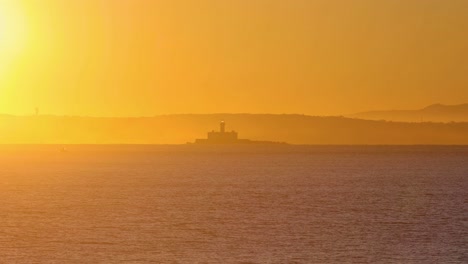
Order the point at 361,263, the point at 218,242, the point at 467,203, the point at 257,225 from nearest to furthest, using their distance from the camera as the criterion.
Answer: the point at 361,263
the point at 218,242
the point at 257,225
the point at 467,203

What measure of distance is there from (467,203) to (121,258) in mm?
63561

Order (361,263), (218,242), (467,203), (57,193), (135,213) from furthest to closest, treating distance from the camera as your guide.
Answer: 1. (57,193)
2. (467,203)
3. (135,213)
4. (218,242)
5. (361,263)

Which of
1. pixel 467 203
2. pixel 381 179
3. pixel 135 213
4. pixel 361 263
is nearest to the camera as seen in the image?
pixel 361 263

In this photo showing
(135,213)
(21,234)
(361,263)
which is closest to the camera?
(361,263)

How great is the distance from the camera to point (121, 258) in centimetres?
6656

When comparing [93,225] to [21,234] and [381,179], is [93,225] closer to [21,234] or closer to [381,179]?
[21,234]

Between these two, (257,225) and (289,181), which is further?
(289,181)

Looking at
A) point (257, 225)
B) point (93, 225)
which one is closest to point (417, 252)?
point (257, 225)

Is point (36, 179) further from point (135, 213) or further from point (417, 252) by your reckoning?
point (417, 252)

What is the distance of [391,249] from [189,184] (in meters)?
97.5

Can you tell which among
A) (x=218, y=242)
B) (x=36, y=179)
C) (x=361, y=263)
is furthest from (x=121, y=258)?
(x=36, y=179)

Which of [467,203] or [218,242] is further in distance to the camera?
[467,203]

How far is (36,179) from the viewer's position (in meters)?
191

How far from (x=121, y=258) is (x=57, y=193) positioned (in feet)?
252
